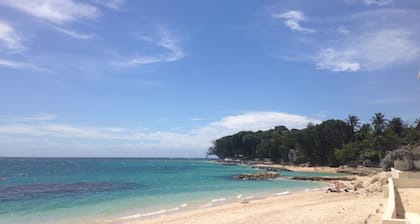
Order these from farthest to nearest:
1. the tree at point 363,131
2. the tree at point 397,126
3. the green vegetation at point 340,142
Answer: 1. the tree at point 363,131
2. the tree at point 397,126
3. the green vegetation at point 340,142

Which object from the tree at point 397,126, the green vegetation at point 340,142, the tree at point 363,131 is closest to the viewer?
the green vegetation at point 340,142

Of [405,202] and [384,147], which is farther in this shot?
[384,147]

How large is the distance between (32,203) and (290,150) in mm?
92175

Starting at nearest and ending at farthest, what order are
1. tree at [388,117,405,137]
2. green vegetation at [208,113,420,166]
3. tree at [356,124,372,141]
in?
green vegetation at [208,113,420,166] → tree at [388,117,405,137] → tree at [356,124,372,141]

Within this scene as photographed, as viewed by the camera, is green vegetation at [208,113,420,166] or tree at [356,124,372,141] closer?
green vegetation at [208,113,420,166]

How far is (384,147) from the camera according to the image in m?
70.9

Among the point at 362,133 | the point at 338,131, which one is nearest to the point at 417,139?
the point at 362,133

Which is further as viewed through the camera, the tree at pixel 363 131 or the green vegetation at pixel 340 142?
the tree at pixel 363 131

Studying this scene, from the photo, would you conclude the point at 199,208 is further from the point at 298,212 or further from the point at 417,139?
the point at 417,139

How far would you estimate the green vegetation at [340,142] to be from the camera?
7106 cm

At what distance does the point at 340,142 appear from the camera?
94812 mm

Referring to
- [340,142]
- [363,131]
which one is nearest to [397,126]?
[363,131]

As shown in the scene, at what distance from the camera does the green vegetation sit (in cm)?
7106

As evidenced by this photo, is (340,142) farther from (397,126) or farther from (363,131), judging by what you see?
(397,126)
